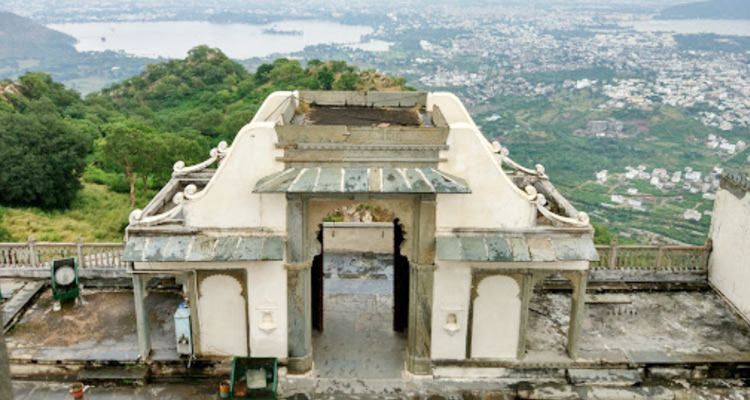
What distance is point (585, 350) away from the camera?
14281 mm

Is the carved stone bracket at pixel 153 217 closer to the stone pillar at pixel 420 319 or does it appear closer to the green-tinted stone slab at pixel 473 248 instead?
the stone pillar at pixel 420 319

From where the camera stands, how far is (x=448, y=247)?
1276 centimetres

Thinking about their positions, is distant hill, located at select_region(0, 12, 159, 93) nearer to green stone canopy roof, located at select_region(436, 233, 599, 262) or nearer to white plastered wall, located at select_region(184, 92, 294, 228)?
white plastered wall, located at select_region(184, 92, 294, 228)

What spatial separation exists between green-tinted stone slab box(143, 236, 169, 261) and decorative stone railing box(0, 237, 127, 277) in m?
4.59

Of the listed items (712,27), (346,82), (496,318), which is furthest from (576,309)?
(712,27)

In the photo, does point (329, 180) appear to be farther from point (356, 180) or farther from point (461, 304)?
point (461, 304)

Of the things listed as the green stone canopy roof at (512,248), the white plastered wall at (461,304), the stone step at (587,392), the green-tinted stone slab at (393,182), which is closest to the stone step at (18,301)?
the green-tinted stone slab at (393,182)

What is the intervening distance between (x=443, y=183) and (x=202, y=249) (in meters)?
4.91

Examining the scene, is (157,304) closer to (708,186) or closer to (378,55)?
(708,186)

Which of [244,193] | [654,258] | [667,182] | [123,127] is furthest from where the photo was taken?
[667,182]

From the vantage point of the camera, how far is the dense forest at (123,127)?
37531 millimetres

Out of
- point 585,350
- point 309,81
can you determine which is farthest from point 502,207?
point 309,81

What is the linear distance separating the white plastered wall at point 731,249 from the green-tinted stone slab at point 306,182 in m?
10.7

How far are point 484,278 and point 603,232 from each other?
71.6 ft
